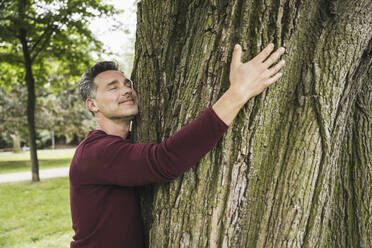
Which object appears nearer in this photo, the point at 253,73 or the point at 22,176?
the point at 253,73

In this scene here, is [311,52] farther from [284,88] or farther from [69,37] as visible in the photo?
[69,37]

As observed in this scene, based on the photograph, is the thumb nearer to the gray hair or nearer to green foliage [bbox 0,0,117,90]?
the gray hair

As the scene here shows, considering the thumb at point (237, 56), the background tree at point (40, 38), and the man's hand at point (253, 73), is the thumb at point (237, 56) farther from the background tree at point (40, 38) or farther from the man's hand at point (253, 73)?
the background tree at point (40, 38)

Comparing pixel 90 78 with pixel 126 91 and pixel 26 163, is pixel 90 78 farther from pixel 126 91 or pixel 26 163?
pixel 26 163

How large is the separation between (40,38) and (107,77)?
11220mm

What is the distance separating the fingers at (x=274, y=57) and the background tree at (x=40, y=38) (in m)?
11.3

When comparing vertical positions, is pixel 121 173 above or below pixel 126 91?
below

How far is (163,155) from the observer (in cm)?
190

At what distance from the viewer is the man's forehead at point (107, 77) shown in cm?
278

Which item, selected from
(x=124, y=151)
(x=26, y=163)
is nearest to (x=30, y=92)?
(x=26, y=163)

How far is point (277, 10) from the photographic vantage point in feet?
6.13

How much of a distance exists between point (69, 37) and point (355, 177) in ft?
43.8

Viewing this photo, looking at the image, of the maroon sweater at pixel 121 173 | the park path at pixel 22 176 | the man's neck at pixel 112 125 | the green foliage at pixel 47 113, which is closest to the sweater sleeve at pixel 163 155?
the maroon sweater at pixel 121 173

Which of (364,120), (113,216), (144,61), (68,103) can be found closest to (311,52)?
(364,120)
